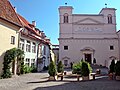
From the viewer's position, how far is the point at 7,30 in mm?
19562

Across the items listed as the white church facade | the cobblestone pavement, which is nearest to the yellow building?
the cobblestone pavement

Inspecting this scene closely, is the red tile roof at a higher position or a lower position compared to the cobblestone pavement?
higher

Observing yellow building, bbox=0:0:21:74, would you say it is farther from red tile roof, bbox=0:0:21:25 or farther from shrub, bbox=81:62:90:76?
shrub, bbox=81:62:90:76

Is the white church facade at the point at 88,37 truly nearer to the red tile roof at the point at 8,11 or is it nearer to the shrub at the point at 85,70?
the red tile roof at the point at 8,11

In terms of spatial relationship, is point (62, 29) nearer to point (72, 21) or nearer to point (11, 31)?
point (72, 21)

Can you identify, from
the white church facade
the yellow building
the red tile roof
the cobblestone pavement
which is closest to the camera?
the cobblestone pavement

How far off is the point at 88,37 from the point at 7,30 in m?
28.9

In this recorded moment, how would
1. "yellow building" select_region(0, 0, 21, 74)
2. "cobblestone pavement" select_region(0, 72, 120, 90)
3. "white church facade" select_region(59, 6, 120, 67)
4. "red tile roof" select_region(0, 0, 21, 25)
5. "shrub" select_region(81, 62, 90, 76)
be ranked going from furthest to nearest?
"white church facade" select_region(59, 6, 120, 67)
"red tile roof" select_region(0, 0, 21, 25)
"yellow building" select_region(0, 0, 21, 74)
"shrub" select_region(81, 62, 90, 76)
"cobblestone pavement" select_region(0, 72, 120, 90)

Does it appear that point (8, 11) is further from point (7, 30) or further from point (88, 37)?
point (88, 37)

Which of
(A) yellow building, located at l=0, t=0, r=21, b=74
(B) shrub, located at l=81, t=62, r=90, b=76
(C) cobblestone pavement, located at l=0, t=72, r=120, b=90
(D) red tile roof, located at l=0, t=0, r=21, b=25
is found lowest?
(C) cobblestone pavement, located at l=0, t=72, r=120, b=90

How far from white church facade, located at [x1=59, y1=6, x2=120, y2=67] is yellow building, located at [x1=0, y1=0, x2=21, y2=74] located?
24.1 meters

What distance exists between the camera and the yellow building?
18609 mm

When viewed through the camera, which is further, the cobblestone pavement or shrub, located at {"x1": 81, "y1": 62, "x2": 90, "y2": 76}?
shrub, located at {"x1": 81, "y1": 62, "x2": 90, "y2": 76}

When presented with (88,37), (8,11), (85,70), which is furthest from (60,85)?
(88,37)
